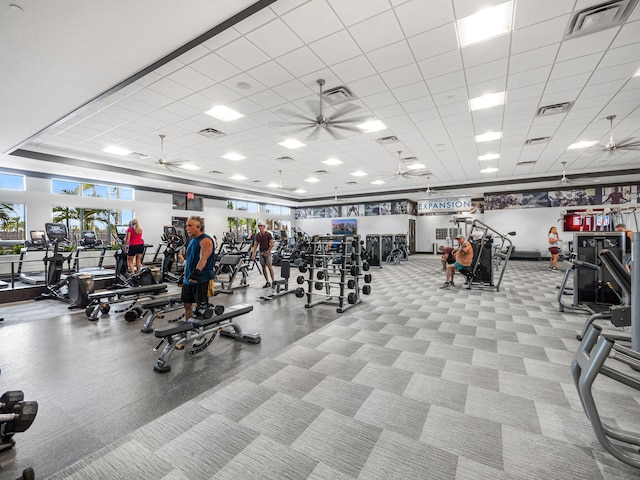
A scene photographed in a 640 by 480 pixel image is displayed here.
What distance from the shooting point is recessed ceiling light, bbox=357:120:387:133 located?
243 inches

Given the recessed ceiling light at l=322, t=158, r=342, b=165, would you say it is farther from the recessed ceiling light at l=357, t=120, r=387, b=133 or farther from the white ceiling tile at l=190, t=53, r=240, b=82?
the white ceiling tile at l=190, t=53, r=240, b=82

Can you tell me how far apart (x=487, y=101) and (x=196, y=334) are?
6.07 m

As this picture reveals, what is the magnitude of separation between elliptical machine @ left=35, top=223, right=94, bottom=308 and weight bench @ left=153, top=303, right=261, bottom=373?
118 inches

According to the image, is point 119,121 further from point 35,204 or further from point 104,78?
point 35,204

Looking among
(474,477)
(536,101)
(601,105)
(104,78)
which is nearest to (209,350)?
(474,477)

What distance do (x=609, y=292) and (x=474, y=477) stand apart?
4898mm

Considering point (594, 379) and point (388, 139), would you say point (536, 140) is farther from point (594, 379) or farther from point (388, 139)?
point (594, 379)

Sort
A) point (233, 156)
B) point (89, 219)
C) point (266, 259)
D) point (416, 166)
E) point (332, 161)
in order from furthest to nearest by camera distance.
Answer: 1. point (89, 219)
2. point (416, 166)
3. point (332, 161)
4. point (233, 156)
5. point (266, 259)

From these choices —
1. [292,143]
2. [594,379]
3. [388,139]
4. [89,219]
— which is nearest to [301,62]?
[292,143]

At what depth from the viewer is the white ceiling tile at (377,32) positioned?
316cm

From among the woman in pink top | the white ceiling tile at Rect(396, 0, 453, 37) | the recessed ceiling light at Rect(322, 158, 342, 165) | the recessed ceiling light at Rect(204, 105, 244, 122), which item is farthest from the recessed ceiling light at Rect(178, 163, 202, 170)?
the white ceiling tile at Rect(396, 0, 453, 37)

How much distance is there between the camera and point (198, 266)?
135 inches

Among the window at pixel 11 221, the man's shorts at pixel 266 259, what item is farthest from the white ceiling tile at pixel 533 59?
the window at pixel 11 221

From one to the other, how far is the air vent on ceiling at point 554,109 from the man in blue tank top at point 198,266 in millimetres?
6582
